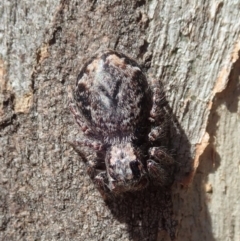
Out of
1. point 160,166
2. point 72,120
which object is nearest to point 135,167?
point 160,166

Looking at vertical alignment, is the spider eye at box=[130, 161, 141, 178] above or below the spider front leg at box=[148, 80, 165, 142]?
below

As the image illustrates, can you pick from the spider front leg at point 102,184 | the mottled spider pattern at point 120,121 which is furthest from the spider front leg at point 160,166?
the spider front leg at point 102,184

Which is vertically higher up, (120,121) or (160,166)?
(120,121)

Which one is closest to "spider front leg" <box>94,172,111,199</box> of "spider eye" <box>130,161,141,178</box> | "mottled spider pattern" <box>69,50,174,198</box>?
"mottled spider pattern" <box>69,50,174,198</box>

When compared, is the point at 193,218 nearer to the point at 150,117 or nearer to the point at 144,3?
the point at 150,117

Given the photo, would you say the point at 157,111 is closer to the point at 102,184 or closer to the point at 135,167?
the point at 135,167

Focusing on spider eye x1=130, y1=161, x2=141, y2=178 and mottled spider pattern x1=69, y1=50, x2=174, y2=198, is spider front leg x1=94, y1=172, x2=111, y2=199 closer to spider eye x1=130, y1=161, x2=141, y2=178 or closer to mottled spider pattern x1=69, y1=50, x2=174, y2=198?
mottled spider pattern x1=69, y1=50, x2=174, y2=198

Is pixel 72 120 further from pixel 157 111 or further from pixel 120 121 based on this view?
pixel 157 111
